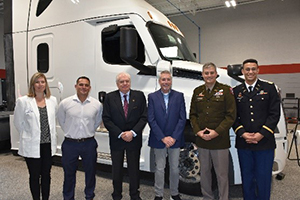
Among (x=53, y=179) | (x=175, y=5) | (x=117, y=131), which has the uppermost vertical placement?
(x=175, y=5)

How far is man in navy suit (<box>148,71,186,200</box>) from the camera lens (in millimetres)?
3162

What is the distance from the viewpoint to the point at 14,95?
5133 millimetres

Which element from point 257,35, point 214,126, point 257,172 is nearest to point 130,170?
point 214,126

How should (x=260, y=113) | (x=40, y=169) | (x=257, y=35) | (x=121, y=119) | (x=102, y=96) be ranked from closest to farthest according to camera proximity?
1. (x=260, y=113)
2. (x=40, y=169)
3. (x=121, y=119)
4. (x=102, y=96)
5. (x=257, y=35)

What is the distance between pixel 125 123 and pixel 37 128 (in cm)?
97

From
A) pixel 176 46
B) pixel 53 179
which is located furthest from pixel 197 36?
pixel 53 179

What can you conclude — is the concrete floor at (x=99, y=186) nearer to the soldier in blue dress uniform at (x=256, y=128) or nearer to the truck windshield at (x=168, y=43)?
the soldier in blue dress uniform at (x=256, y=128)

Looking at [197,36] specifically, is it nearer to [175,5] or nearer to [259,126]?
[175,5]

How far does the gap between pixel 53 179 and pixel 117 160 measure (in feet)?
5.60

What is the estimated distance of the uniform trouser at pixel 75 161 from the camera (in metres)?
3.10

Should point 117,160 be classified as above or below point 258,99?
below

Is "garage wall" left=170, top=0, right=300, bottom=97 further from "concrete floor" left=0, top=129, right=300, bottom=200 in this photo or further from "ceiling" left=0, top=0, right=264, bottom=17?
"concrete floor" left=0, top=129, right=300, bottom=200

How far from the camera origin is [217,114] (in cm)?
294

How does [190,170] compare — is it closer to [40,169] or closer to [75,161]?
[75,161]
